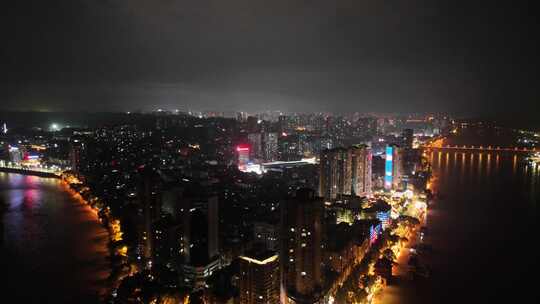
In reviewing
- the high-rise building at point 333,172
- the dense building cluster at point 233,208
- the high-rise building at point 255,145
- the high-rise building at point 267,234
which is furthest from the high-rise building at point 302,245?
the high-rise building at point 255,145

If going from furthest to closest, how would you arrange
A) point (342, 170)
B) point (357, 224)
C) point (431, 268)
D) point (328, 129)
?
point (328, 129)
point (342, 170)
point (357, 224)
point (431, 268)

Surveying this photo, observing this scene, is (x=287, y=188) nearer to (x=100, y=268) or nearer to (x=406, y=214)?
(x=406, y=214)

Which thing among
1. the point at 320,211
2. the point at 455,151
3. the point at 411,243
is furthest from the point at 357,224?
the point at 455,151

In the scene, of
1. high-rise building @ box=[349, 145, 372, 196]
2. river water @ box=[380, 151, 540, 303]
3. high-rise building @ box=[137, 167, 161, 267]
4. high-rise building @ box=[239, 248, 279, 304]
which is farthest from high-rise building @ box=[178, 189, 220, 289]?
high-rise building @ box=[349, 145, 372, 196]

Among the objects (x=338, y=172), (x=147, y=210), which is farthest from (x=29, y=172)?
(x=338, y=172)

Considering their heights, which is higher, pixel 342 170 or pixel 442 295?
pixel 342 170

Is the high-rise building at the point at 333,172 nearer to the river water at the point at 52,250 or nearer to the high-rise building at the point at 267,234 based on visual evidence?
the high-rise building at the point at 267,234

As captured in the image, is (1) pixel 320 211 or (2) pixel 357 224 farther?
(2) pixel 357 224
